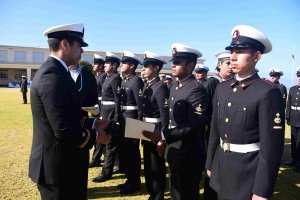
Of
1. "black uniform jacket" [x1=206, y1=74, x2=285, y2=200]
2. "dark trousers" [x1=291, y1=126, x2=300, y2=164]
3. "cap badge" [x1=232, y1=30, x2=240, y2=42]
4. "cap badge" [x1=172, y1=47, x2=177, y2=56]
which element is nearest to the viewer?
"black uniform jacket" [x1=206, y1=74, x2=285, y2=200]

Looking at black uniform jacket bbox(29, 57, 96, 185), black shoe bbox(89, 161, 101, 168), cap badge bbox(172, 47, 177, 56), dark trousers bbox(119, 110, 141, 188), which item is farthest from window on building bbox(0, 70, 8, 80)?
black uniform jacket bbox(29, 57, 96, 185)

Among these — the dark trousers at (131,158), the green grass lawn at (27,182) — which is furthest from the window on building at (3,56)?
the dark trousers at (131,158)

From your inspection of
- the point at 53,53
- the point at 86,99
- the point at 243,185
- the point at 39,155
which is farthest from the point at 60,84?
the point at 243,185

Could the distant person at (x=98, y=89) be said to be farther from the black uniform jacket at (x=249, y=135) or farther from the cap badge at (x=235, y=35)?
the cap badge at (x=235, y=35)

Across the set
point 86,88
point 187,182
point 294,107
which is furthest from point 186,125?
point 294,107

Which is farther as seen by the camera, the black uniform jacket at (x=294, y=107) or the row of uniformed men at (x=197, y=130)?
the black uniform jacket at (x=294, y=107)

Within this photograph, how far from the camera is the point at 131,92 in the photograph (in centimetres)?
582

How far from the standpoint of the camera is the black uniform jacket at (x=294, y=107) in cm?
777

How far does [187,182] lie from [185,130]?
0.87 metres

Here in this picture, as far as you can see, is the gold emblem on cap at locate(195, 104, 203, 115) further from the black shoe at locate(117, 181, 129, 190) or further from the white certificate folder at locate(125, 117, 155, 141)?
the black shoe at locate(117, 181, 129, 190)

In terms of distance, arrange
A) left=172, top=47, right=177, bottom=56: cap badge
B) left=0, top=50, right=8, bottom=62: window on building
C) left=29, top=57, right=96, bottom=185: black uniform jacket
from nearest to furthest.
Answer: left=29, top=57, right=96, bottom=185: black uniform jacket
left=172, top=47, right=177, bottom=56: cap badge
left=0, top=50, right=8, bottom=62: window on building

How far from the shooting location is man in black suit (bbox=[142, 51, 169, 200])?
4.62 m

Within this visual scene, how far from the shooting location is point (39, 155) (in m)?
2.91

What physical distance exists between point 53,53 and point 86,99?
1549mm
